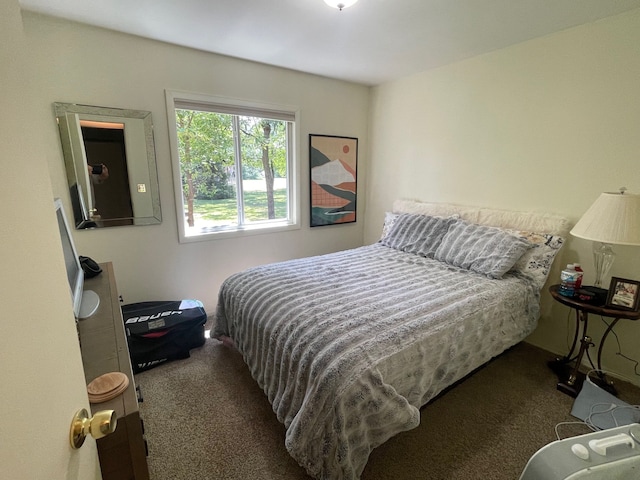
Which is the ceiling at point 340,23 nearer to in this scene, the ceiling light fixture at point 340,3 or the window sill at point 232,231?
the ceiling light fixture at point 340,3

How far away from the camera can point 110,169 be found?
2.36 metres

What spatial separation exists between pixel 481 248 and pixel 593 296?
0.71 metres

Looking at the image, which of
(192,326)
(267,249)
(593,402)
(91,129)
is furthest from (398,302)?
(91,129)

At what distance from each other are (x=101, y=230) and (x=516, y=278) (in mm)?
3233

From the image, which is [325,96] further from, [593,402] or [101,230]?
[593,402]

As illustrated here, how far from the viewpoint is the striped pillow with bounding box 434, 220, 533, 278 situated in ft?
7.21

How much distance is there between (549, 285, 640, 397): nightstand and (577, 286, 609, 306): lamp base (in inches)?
1.3

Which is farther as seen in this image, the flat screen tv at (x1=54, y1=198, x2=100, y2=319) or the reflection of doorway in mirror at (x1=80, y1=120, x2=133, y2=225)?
the reflection of doorway in mirror at (x1=80, y1=120, x2=133, y2=225)

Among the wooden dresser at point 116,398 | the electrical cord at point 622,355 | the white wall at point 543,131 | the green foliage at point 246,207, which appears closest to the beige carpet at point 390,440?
the electrical cord at point 622,355

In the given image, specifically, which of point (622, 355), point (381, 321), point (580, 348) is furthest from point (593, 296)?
point (381, 321)

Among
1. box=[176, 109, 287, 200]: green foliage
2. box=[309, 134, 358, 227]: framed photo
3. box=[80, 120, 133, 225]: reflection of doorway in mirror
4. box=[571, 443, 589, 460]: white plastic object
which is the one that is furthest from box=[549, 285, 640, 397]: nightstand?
box=[80, 120, 133, 225]: reflection of doorway in mirror

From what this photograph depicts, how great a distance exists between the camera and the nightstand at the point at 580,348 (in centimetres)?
178

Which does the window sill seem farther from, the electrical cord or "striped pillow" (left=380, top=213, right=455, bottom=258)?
the electrical cord

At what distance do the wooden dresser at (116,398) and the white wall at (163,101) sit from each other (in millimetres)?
987
